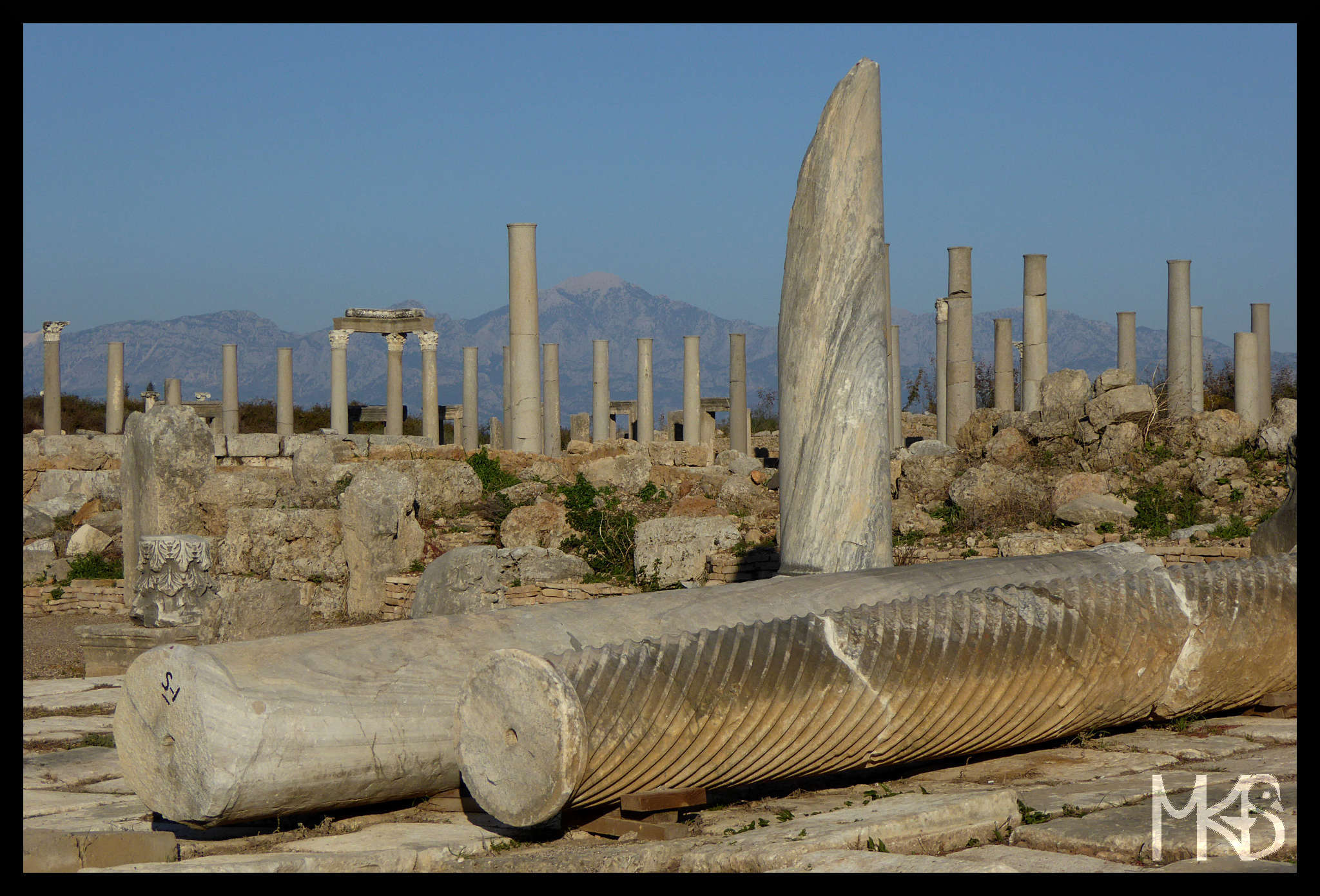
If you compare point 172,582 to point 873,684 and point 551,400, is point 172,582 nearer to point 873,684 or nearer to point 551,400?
point 873,684

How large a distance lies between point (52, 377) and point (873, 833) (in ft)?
97.1

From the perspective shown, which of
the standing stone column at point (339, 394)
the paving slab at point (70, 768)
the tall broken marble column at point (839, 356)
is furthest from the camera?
the standing stone column at point (339, 394)

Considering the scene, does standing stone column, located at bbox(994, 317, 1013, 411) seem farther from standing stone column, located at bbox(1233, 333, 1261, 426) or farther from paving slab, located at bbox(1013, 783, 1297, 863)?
paving slab, located at bbox(1013, 783, 1297, 863)

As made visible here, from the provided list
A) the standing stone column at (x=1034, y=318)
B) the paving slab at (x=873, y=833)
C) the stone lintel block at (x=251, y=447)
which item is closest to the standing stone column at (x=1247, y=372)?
the standing stone column at (x=1034, y=318)

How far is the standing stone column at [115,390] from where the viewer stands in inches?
1161

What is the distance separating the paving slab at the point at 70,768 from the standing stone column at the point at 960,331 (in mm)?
19183

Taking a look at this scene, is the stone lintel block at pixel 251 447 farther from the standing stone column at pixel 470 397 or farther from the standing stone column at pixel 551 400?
the standing stone column at pixel 470 397

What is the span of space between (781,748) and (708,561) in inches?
264

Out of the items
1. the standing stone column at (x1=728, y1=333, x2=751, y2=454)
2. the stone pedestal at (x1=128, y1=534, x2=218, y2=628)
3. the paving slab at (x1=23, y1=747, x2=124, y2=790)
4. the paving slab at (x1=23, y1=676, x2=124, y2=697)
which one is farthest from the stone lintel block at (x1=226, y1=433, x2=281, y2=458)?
the paving slab at (x1=23, y1=747, x2=124, y2=790)

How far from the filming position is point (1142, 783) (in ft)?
15.0
